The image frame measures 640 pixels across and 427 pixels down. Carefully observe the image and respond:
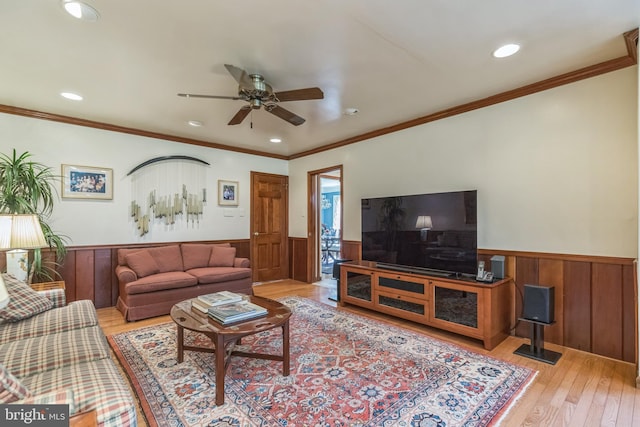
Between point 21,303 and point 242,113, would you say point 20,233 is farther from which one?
point 242,113

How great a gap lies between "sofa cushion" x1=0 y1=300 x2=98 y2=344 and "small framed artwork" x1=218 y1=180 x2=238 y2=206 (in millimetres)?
2931

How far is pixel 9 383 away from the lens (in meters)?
1.10

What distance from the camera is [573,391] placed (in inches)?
81.7

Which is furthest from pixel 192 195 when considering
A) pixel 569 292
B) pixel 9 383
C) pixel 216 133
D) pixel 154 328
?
pixel 569 292

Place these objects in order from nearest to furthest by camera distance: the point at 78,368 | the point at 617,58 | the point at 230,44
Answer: the point at 78,368
the point at 230,44
the point at 617,58

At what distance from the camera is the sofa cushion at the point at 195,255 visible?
4379mm

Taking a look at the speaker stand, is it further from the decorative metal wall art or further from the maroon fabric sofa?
the decorative metal wall art

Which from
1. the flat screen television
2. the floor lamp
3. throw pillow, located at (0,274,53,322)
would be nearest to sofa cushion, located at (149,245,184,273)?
throw pillow, located at (0,274,53,322)

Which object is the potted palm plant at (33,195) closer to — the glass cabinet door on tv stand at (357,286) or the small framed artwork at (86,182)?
the small framed artwork at (86,182)

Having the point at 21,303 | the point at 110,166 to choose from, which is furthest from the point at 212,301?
the point at 110,166

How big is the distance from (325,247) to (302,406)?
598 centimetres

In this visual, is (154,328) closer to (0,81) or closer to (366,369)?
(366,369)

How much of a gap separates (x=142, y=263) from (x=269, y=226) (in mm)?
2342

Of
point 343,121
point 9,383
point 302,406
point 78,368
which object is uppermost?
point 343,121
